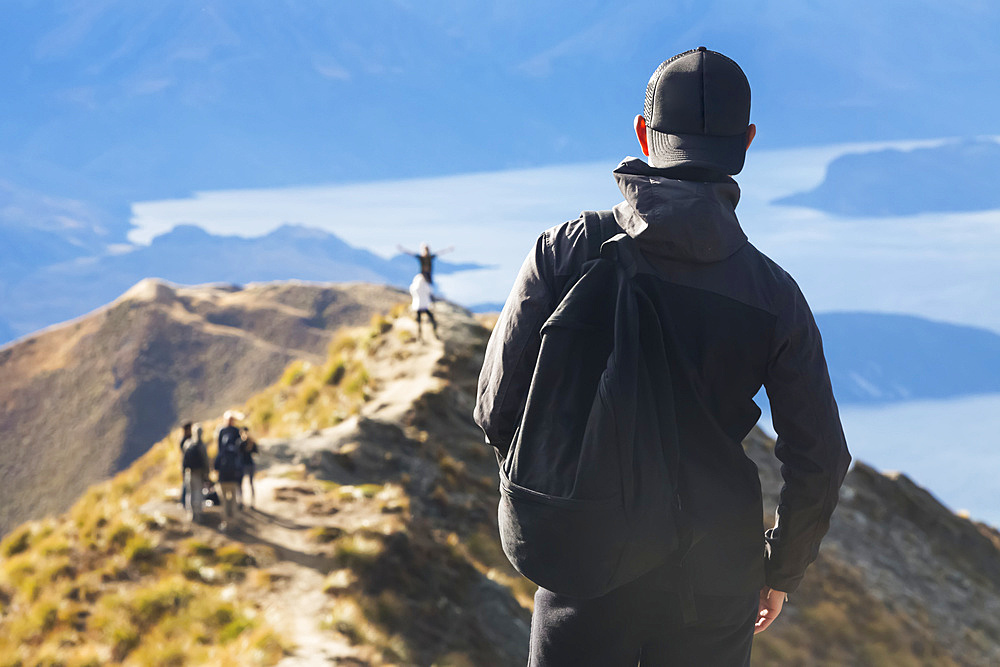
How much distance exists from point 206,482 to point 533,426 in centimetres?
935

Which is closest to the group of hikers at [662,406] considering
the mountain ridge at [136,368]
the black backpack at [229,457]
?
the black backpack at [229,457]

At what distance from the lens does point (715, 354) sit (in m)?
2.19

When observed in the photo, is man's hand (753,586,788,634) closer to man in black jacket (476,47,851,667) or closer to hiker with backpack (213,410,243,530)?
man in black jacket (476,47,851,667)

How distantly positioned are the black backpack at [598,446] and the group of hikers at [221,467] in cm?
832

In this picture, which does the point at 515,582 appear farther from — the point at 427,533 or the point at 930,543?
the point at 930,543

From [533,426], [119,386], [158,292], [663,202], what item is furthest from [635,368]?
[158,292]

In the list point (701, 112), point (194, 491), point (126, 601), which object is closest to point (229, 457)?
point (194, 491)

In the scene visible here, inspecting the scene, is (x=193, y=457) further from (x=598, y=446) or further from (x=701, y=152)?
(x=701, y=152)

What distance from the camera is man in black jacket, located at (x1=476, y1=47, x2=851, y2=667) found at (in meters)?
2.18

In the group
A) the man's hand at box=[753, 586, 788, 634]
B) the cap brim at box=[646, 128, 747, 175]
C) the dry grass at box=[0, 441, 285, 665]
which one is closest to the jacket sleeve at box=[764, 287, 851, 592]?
the man's hand at box=[753, 586, 788, 634]

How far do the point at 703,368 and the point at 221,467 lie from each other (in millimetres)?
8556

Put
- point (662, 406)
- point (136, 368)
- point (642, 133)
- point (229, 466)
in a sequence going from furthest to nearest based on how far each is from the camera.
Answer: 1. point (136, 368)
2. point (229, 466)
3. point (642, 133)
4. point (662, 406)

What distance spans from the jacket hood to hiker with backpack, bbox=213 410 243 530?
8.49 meters

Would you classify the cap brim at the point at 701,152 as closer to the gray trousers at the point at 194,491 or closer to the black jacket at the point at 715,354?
the black jacket at the point at 715,354
